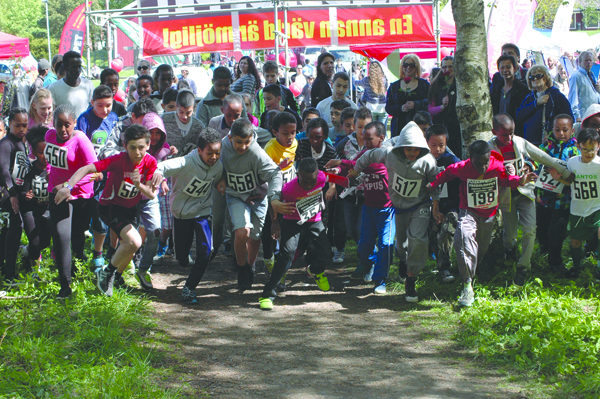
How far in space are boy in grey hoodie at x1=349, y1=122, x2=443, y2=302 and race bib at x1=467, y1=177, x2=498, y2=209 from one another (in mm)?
378

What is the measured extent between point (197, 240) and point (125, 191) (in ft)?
2.84

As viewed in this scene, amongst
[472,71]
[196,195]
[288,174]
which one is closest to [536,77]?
[472,71]

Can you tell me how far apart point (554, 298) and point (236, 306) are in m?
3.08

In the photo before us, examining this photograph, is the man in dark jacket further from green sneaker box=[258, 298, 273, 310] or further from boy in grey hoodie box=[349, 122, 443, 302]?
green sneaker box=[258, 298, 273, 310]

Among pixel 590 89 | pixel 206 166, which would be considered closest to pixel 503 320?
pixel 206 166

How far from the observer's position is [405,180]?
6.32 meters

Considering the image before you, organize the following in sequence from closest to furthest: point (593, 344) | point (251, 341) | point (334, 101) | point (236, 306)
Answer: point (593, 344), point (251, 341), point (236, 306), point (334, 101)

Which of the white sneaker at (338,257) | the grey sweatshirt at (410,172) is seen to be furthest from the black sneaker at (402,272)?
the white sneaker at (338,257)

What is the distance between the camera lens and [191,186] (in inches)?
245

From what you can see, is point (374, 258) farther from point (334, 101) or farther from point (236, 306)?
point (334, 101)

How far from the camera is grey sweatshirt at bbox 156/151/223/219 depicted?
6.22m

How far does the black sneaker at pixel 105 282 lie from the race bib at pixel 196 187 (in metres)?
1.10

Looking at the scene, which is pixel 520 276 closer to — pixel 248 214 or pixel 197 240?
pixel 248 214

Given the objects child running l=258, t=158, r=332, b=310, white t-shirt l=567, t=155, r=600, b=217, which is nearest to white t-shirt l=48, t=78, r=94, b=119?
child running l=258, t=158, r=332, b=310
